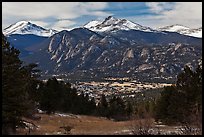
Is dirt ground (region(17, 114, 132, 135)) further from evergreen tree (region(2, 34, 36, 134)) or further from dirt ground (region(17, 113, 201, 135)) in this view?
evergreen tree (region(2, 34, 36, 134))

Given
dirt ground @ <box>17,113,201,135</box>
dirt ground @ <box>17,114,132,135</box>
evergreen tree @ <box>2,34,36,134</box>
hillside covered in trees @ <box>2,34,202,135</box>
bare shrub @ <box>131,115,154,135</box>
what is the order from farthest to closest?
1. dirt ground @ <box>17,114,132,135</box>
2. dirt ground @ <box>17,113,201,135</box>
3. hillside covered in trees @ <box>2,34,202,135</box>
4. evergreen tree @ <box>2,34,36,134</box>
5. bare shrub @ <box>131,115,154,135</box>

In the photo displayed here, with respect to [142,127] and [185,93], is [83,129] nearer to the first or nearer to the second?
[185,93]

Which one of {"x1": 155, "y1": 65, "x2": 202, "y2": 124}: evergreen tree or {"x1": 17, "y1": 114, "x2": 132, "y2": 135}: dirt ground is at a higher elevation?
{"x1": 155, "y1": 65, "x2": 202, "y2": 124}: evergreen tree

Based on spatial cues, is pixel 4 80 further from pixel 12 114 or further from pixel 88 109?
pixel 88 109

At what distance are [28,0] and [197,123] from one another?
37.5 ft

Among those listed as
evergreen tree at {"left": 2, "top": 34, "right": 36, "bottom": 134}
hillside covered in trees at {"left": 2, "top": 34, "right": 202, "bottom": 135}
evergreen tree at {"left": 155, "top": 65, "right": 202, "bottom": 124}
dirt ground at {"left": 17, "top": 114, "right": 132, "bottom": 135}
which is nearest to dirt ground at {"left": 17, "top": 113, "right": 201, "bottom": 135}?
dirt ground at {"left": 17, "top": 114, "right": 132, "bottom": 135}

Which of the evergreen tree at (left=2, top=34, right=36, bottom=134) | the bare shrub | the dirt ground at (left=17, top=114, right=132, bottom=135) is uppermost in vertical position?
the evergreen tree at (left=2, top=34, right=36, bottom=134)

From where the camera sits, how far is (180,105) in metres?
40.7

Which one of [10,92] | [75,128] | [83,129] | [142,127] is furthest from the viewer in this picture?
[75,128]

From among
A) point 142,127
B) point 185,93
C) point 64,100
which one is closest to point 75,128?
point 185,93

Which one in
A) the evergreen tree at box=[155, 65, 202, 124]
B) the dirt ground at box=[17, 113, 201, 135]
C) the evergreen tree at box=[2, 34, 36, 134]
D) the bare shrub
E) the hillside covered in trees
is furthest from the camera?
the evergreen tree at box=[155, 65, 202, 124]

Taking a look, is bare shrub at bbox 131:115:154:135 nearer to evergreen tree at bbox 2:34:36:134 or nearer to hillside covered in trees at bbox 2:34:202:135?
hillside covered in trees at bbox 2:34:202:135

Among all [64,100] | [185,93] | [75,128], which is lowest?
[75,128]

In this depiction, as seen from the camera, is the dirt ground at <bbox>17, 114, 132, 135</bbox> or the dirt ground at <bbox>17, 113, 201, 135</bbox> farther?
the dirt ground at <bbox>17, 114, 132, 135</bbox>
